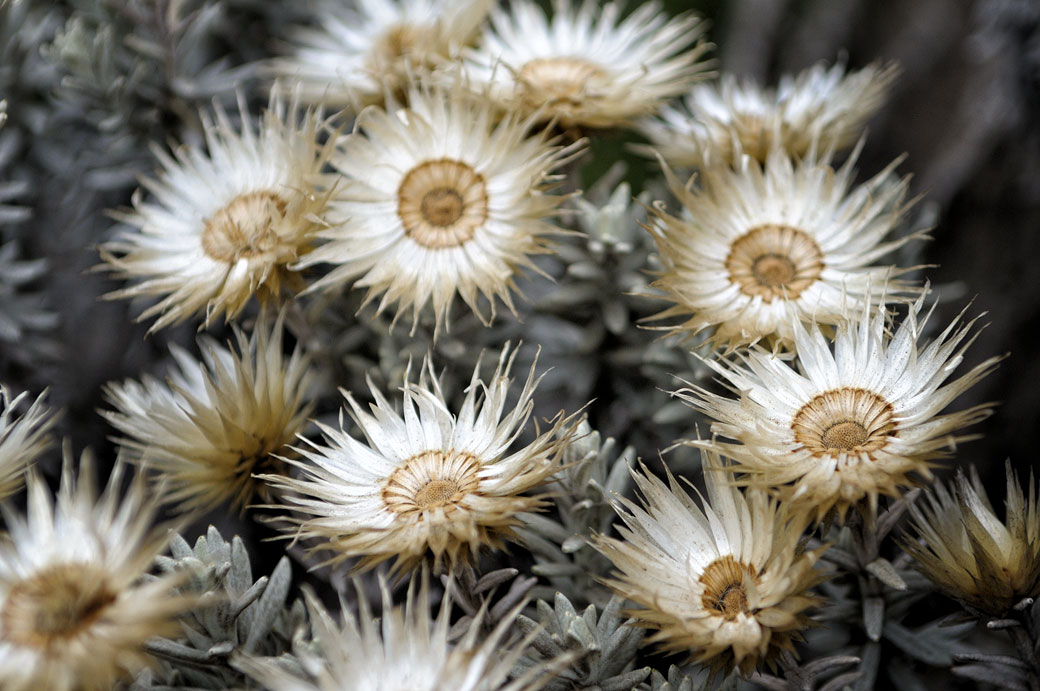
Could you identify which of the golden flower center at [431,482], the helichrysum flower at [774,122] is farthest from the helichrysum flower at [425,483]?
the helichrysum flower at [774,122]

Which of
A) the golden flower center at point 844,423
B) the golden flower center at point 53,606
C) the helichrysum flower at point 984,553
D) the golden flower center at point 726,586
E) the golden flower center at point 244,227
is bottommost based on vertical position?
the golden flower center at point 53,606

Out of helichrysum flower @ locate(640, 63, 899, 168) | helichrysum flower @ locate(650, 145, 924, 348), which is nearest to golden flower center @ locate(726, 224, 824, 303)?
helichrysum flower @ locate(650, 145, 924, 348)

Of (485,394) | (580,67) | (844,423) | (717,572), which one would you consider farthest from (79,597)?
(580,67)

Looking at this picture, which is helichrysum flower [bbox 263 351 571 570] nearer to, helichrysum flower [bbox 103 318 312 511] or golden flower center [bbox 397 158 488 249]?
helichrysum flower [bbox 103 318 312 511]

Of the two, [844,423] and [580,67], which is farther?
[580,67]

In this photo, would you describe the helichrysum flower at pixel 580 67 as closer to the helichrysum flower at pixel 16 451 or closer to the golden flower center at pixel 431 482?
the golden flower center at pixel 431 482

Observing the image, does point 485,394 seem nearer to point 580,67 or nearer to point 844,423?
point 844,423
